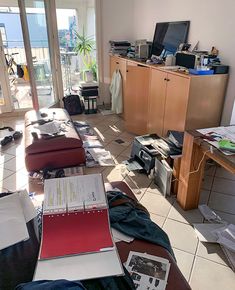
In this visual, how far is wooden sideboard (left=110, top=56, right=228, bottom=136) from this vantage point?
2.26 m

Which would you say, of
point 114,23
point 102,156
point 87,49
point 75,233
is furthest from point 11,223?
point 87,49

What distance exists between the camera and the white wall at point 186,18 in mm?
2260

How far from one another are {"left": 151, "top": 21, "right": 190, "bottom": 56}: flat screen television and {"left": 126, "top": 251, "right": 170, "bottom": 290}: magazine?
2540mm

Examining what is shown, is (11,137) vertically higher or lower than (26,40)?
lower

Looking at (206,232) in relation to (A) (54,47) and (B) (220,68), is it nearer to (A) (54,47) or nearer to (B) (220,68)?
(B) (220,68)

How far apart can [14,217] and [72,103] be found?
345 cm

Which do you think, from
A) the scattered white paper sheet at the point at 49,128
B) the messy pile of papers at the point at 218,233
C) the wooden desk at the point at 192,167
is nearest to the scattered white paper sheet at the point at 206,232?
the messy pile of papers at the point at 218,233

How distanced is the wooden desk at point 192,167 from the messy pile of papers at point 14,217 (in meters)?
1.08

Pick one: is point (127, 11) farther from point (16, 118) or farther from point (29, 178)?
point (29, 178)

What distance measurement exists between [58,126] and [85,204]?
1.75m

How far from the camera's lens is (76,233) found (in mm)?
937

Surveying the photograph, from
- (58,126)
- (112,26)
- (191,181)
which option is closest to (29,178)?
(58,126)

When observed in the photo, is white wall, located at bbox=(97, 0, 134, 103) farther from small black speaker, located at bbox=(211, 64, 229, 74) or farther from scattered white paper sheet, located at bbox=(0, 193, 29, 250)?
scattered white paper sheet, located at bbox=(0, 193, 29, 250)

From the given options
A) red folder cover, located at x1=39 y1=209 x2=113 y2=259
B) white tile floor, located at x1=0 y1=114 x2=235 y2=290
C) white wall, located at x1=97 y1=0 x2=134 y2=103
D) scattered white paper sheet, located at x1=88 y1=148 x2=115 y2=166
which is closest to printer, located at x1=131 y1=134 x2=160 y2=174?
white tile floor, located at x1=0 y1=114 x2=235 y2=290
